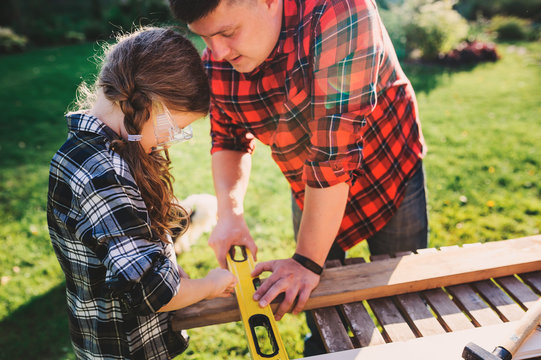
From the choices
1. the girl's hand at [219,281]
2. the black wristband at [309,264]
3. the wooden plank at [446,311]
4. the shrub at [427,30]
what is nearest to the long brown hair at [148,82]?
the girl's hand at [219,281]

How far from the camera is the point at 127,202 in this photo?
1217mm

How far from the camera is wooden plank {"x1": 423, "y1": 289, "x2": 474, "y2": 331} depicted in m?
1.49

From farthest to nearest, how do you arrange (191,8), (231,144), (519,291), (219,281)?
1. (231,144)
2. (519,291)
3. (219,281)
4. (191,8)

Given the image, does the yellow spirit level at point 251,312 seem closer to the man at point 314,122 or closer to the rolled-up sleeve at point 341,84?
the man at point 314,122

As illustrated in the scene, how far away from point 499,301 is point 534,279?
0.26m

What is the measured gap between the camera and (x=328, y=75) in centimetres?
134

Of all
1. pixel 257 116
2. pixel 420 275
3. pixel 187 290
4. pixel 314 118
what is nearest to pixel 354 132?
pixel 314 118

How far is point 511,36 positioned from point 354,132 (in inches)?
499

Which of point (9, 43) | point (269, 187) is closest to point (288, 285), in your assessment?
point (269, 187)

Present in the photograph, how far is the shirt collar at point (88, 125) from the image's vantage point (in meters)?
1.32

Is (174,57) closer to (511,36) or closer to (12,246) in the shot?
(12,246)

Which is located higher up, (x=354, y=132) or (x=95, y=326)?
(x=354, y=132)

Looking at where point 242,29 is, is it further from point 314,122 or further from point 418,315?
point 418,315

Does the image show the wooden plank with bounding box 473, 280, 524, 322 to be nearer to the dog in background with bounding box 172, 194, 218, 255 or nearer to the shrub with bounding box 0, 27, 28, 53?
the dog in background with bounding box 172, 194, 218, 255
